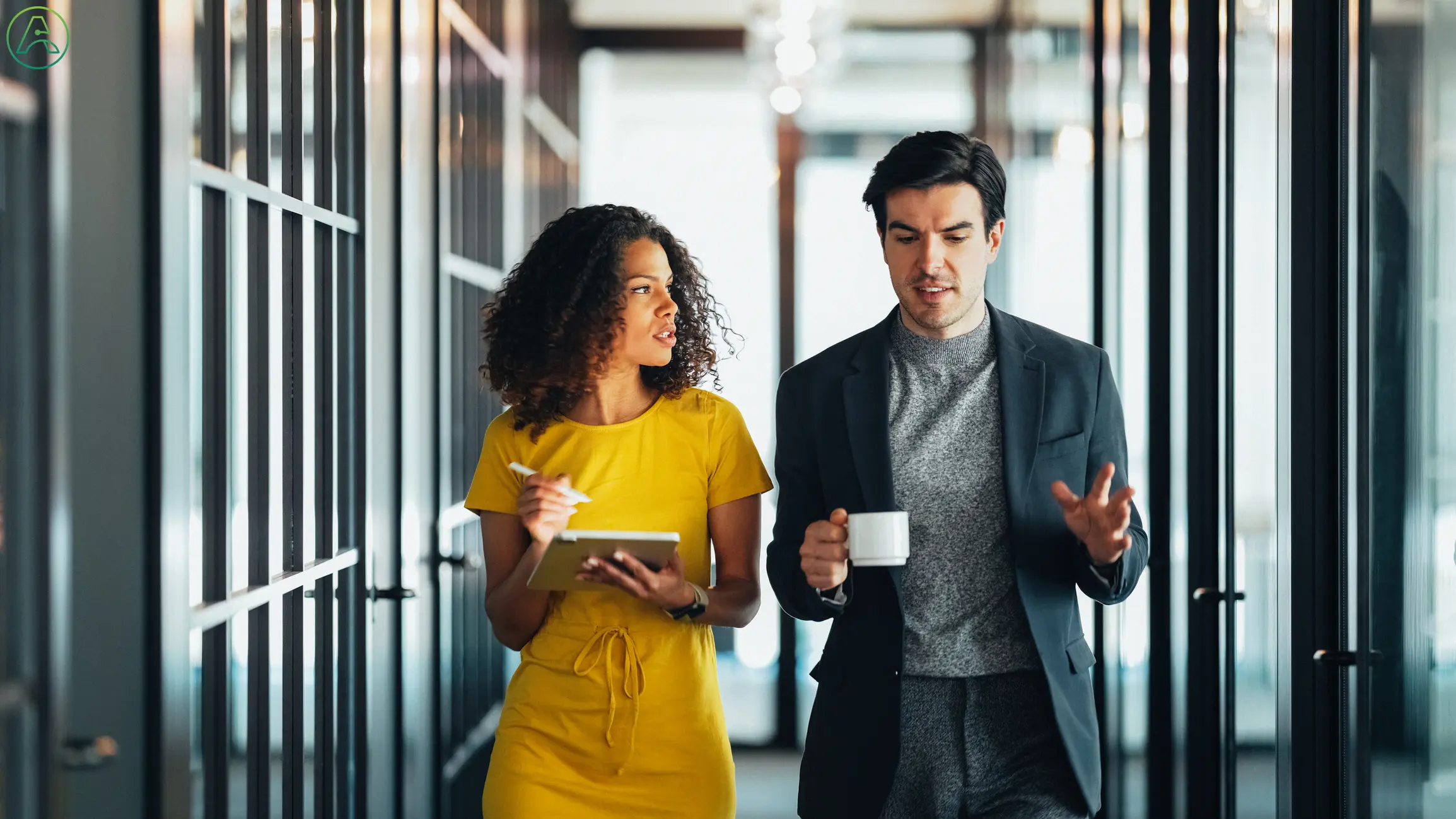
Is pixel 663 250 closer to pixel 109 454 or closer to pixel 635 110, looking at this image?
pixel 109 454

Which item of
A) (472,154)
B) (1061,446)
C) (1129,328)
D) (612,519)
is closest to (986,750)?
(1061,446)

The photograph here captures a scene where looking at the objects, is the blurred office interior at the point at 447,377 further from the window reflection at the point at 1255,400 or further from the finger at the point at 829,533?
the finger at the point at 829,533

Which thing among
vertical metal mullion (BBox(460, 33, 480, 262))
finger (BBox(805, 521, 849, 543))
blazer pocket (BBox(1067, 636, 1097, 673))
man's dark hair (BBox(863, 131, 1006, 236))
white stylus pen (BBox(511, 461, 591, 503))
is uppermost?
vertical metal mullion (BBox(460, 33, 480, 262))

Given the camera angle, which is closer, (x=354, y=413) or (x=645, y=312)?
(x=645, y=312)

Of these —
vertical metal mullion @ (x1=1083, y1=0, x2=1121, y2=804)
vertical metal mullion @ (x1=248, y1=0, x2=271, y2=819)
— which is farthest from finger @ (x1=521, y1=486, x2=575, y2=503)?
vertical metal mullion @ (x1=1083, y1=0, x2=1121, y2=804)

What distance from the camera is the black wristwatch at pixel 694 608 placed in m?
1.82

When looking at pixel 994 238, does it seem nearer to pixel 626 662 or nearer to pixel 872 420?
pixel 872 420

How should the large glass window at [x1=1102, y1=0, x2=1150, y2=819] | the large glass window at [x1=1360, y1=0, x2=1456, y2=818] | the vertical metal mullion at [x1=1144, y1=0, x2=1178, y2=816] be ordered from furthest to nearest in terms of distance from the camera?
1. the large glass window at [x1=1102, y1=0, x2=1150, y2=819]
2. the vertical metal mullion at [x1=1144, y1=0, x2=1178, y2=816]
3. the large glass window at [x1=1360, y1=0, x2=1456, y2=818]

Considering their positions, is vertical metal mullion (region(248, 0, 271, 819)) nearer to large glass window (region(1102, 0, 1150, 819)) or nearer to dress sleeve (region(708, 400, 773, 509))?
dress sleeve (region(708, 400, 773, 509))

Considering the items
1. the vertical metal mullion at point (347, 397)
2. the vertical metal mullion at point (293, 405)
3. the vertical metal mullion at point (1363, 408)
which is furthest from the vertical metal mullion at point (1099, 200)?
the vertical metal mullion at point (293, 405)

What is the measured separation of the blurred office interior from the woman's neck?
1.50ft

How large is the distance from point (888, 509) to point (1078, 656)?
0.33 metres

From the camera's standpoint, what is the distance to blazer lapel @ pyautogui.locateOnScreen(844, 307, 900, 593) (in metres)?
1.67

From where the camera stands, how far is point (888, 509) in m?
1.66
